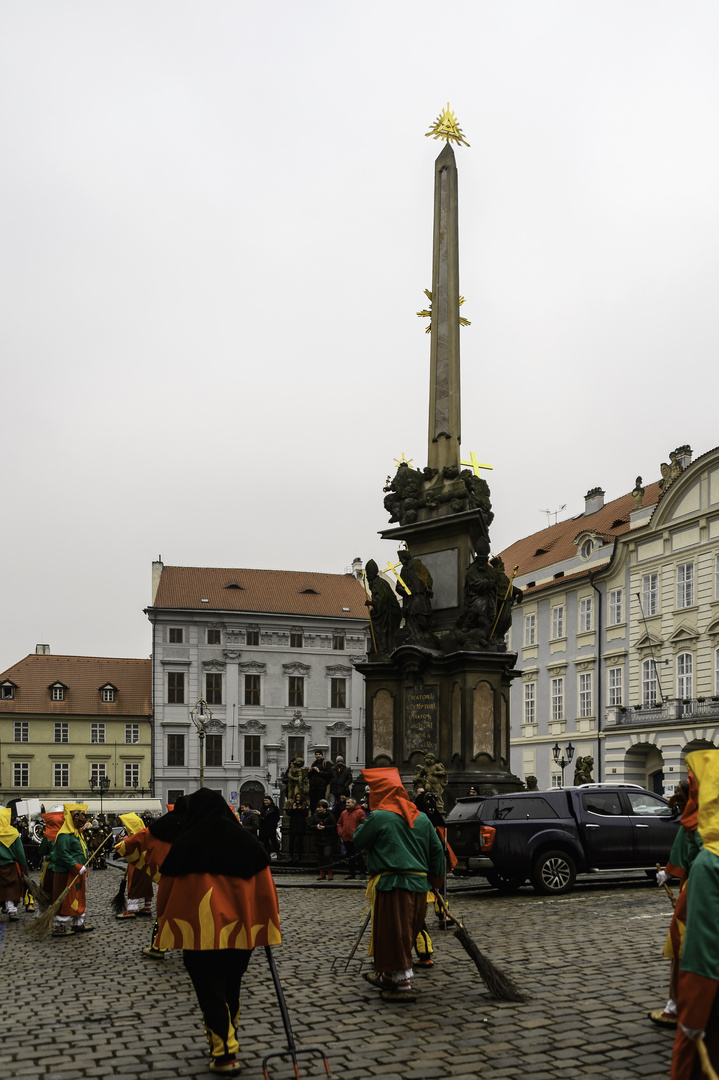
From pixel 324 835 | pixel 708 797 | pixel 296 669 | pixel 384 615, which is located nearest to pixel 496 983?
pixel 708 797

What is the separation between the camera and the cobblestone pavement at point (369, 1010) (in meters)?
6.48

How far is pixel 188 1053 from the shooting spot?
6.88m

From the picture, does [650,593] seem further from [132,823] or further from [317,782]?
[132,823]

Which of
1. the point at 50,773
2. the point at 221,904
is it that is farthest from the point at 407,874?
the point at 50,773

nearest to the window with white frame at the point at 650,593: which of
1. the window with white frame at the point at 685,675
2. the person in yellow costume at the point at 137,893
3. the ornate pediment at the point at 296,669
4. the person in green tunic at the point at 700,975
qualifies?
the window with white frame at the point at 685,675

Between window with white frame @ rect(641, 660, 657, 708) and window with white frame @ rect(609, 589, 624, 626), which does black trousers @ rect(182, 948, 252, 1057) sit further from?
window with white frame @ rect(609, 589, 624, 626)

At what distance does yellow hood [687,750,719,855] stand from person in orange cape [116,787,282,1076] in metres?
2.92

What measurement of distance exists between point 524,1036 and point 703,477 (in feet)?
123

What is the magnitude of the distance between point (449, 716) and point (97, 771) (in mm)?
48038

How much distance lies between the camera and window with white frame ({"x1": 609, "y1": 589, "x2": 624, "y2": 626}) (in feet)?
154

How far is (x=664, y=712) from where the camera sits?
42.4 m

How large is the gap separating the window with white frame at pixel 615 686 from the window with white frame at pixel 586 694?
132 centimetres

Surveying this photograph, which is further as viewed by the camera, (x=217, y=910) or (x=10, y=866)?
(x=10, y=866)

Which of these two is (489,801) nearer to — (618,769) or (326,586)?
(618,769)
